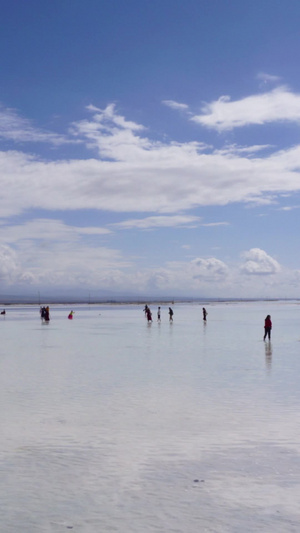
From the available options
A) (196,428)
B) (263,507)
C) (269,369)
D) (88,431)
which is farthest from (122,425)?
(269,369)

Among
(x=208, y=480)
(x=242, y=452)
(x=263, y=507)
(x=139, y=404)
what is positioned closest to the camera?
(x=263, y=507)

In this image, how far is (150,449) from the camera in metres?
9.48

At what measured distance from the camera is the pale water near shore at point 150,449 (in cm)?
674

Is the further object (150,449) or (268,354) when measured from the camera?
(268,354)

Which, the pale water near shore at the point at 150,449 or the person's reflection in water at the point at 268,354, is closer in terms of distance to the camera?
the pale water near shore at the point at 150,449

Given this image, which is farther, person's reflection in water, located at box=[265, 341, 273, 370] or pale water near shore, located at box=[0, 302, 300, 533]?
person's reflection in water, located at box=[265, 341, 273, 370]

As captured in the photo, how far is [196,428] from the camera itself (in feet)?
35.7

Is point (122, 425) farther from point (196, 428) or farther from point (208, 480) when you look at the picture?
point (208, 480)

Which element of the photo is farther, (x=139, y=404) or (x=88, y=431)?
(x=139, y=404)

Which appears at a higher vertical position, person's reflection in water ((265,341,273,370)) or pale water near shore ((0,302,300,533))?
pale water near shore ((0,302,300,533))

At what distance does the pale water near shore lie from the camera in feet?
22.1

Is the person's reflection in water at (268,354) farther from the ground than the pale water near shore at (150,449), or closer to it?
closer to it

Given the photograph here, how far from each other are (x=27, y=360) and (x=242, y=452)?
14734 mm

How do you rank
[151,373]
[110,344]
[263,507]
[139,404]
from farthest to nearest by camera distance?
1. [110,344]
2. [151,373]
3. [139,404]
4. [263,507]
